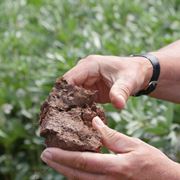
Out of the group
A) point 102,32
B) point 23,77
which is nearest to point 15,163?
point 23,77

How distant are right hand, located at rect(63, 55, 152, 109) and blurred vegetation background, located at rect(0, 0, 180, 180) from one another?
656 millimetres

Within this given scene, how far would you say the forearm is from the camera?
114 inches

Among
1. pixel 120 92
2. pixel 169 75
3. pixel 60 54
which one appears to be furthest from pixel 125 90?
pixel 60 54

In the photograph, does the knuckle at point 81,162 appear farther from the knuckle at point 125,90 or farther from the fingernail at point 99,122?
the knuckle at point 125,90

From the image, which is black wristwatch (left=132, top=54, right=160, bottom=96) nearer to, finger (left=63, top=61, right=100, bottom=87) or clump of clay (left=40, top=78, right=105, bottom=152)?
finger (left=63, top=61, right=100, bottom=87)

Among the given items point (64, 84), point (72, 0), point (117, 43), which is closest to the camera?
point (64, 84)

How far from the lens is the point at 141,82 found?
8.71 feet

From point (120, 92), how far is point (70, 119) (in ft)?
0.72

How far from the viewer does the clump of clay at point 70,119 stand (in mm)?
2135

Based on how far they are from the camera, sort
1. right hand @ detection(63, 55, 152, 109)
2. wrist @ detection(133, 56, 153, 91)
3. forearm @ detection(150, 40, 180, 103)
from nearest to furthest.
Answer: right hand @ detection(63, 55, 152, 109), wrist @ detection(133, 56, 153, 91), forearm @ detection(150, 40, 180, 103)

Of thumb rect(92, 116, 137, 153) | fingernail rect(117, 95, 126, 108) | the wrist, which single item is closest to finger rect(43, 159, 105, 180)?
thumb rect(92, 116, 137, 153)

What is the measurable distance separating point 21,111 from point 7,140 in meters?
0.20

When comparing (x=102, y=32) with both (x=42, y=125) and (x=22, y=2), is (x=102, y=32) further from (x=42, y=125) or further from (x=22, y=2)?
(x=42, y=125)

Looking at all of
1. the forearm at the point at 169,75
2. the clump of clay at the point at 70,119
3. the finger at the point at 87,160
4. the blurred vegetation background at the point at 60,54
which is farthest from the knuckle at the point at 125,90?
the blurred vegetation background at the point at 60,54
